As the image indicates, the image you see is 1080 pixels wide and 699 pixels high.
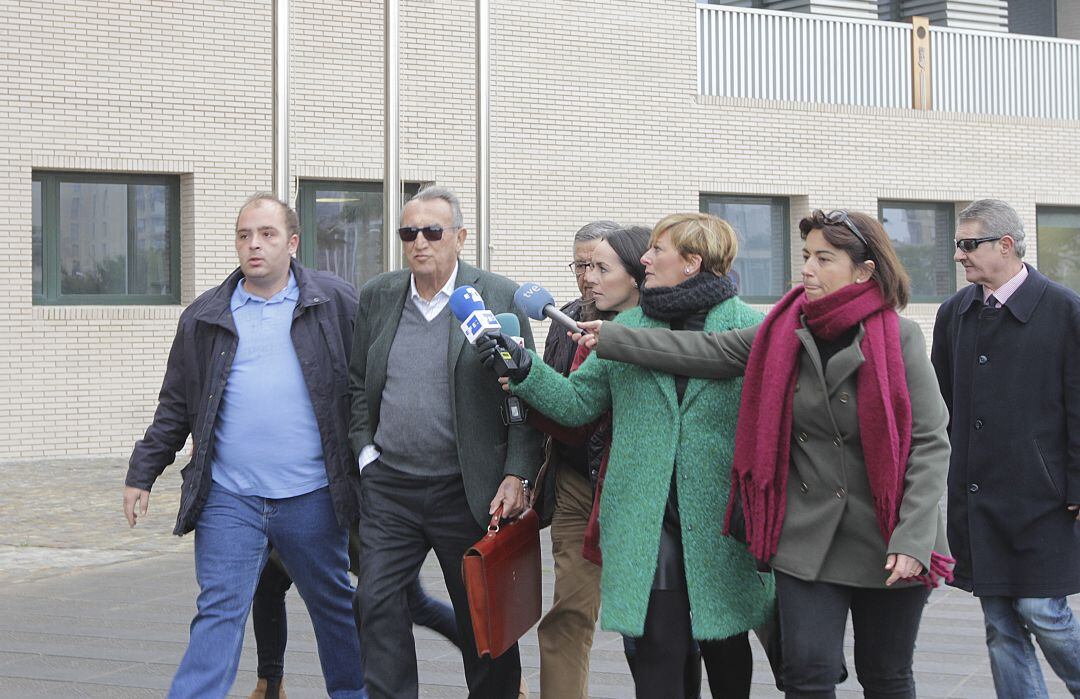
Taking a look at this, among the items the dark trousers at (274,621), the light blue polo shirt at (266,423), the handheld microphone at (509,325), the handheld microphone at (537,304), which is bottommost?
the dark trousers at (274,621)

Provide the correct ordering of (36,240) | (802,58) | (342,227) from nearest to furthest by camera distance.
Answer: (36,240)
(342,227)
(802,58)

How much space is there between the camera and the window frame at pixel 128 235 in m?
17.0

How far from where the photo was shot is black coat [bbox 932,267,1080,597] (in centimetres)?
478

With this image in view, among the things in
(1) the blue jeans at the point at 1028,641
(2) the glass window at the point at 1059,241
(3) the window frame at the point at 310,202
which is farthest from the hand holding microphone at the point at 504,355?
(2) the glass window at the point at 1059,241

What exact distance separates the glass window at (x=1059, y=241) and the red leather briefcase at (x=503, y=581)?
21.1 meters

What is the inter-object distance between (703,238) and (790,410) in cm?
65

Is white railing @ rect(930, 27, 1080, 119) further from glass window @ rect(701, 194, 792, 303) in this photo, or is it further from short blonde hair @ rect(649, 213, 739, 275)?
short blonde hair @ rect(649, 213, 739, 275)

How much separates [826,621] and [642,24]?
57.2 ft

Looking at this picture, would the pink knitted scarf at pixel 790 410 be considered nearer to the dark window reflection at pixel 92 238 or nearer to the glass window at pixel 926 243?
the dark window reflection at pixel 92 238

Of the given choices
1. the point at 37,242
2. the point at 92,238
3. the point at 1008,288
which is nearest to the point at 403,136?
the point at 92,238

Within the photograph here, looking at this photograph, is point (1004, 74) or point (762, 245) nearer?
point (762, 245)

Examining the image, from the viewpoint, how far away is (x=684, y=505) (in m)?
4.30

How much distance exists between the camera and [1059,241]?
79.8 ft

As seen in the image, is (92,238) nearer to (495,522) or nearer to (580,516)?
(580,516)
